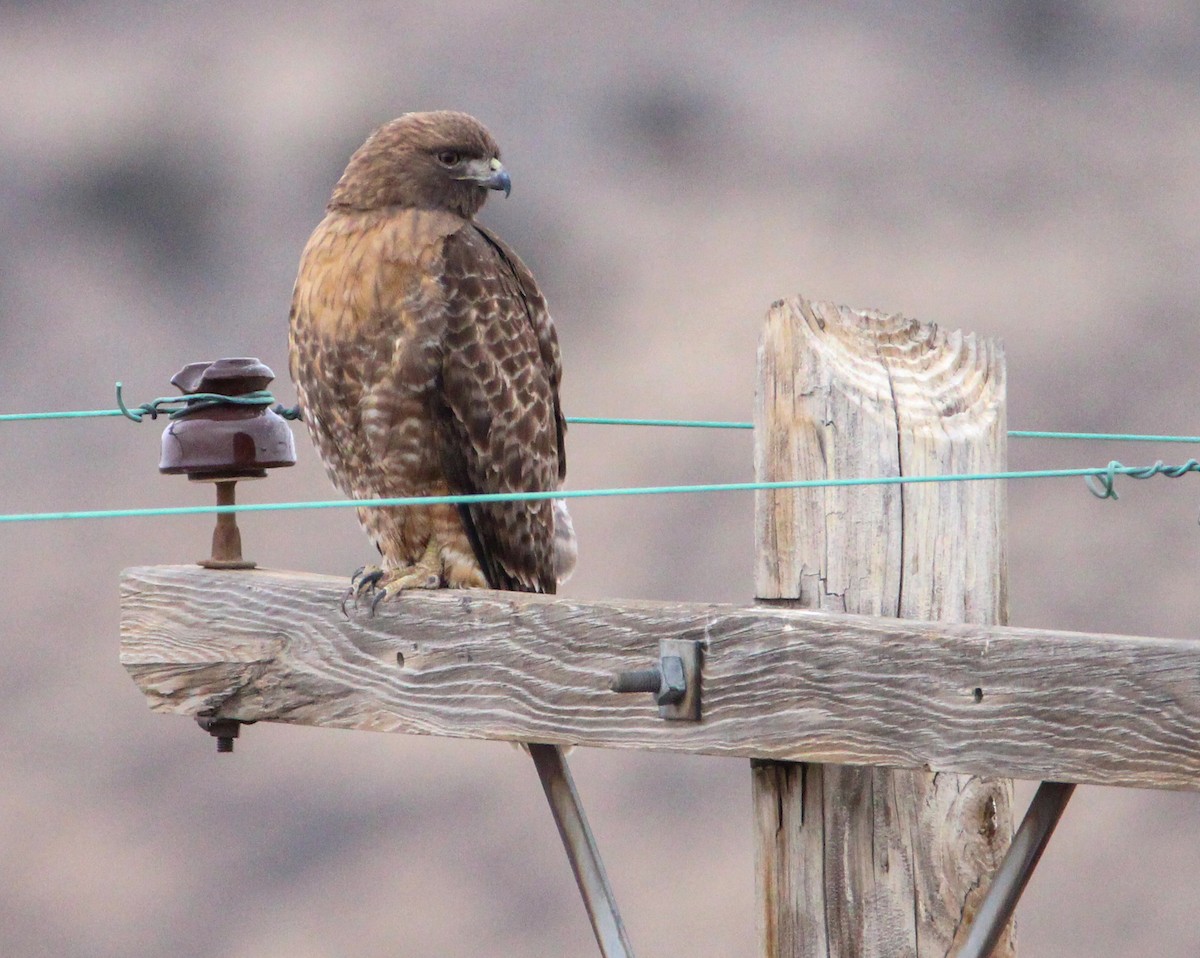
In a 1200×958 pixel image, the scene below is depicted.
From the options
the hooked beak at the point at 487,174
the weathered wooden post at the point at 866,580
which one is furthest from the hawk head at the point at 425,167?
the weathered wooden post at the point at 866,580

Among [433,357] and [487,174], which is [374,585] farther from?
[487,174]

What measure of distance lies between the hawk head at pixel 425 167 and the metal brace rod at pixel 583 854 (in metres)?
0.77

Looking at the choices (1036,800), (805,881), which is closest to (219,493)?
(805,881)

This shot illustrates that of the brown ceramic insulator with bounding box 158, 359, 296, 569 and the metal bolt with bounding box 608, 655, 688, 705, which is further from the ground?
the brown ceramic insulator with bounding box 158, 359, 296, 569

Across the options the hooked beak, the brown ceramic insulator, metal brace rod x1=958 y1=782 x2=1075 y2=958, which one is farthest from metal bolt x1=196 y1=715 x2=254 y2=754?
the hooked beak

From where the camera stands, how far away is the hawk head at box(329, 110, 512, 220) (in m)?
1.87

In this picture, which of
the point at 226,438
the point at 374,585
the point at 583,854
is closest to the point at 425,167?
the point at 226,438

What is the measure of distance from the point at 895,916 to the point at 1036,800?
6.1 inches

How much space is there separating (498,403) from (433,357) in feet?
0.29

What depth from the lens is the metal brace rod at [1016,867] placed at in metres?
1.06

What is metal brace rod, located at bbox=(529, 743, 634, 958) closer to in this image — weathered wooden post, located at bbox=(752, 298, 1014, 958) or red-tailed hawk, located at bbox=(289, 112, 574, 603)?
weathered wooden post, located at bbox=(752, 298, 1014, 958)

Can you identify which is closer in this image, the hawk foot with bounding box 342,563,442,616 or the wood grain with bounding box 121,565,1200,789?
the wood grain with bounding box 121,565,1200,789

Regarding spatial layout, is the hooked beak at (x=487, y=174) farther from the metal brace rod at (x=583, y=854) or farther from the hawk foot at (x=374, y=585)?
the metal brace rod at (x=583, y=854)

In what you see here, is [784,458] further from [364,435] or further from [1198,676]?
[364,435]
